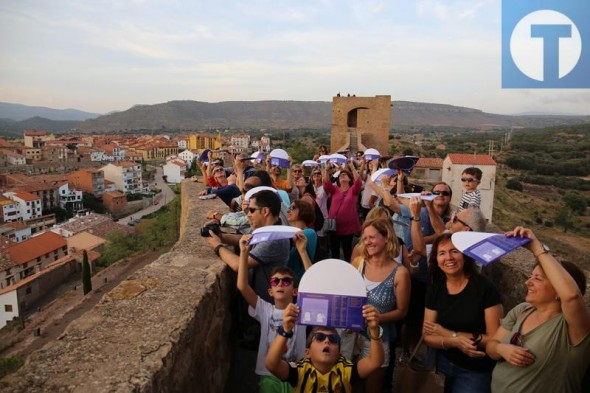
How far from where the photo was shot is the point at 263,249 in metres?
2.86

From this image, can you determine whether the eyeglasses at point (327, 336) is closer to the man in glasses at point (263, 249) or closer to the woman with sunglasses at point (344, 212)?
the man in glasses at point (263, 249)

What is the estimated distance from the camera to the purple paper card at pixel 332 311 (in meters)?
2.00

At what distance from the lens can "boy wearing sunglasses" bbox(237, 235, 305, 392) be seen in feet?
7.87

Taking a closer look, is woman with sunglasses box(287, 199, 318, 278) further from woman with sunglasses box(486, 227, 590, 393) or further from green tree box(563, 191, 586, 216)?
green tree box(563, 191, 586, 216)

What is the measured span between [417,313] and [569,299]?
69.7 inches

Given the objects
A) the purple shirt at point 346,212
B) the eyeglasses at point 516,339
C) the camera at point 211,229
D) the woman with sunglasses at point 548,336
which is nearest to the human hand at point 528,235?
the woman with sunglasses at point 548,336

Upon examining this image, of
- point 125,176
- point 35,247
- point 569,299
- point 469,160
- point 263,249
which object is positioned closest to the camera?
point 569,299

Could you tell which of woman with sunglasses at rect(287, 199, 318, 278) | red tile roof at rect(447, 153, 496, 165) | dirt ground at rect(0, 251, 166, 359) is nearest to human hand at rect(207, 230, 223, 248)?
woman with sunglasses at rect(287, 199, 318, 278)

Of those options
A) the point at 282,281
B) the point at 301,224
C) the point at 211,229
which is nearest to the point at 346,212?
the point at 301,224

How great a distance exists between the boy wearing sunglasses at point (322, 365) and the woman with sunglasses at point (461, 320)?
1.85 ft

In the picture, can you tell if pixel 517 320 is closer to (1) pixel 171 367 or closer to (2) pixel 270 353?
(2) pixel 270 353

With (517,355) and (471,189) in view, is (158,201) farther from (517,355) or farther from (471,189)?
(517,355)

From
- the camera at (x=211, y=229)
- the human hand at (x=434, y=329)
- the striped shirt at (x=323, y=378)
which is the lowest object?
the striped shirt at (x=323, y=378)

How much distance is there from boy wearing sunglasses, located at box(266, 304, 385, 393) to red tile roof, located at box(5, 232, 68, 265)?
4381cm
